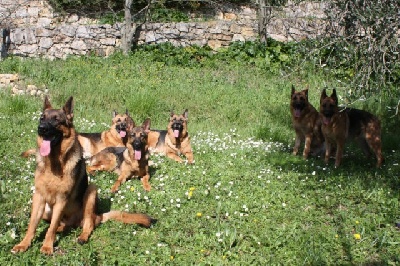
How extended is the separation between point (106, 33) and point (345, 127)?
12.5 meters

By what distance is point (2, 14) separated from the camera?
808 inches

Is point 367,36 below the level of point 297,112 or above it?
above

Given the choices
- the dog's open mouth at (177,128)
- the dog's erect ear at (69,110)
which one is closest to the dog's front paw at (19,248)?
the dog's erect ear at (69,110)

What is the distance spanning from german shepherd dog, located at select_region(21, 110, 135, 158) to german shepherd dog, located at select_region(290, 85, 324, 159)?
371 cm

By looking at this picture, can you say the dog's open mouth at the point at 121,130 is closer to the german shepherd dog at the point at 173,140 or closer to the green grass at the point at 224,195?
the german shepherd dog at the point at 173,140

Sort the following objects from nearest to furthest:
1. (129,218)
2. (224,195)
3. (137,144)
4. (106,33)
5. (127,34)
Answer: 1. (129,218)
2. (224,195)
3. (137,144)
4. (127,34)
5. (106,33)

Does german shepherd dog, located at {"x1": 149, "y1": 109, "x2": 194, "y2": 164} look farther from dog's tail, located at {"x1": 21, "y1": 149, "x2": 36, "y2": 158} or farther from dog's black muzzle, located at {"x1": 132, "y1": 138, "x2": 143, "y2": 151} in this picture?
dog's tail, located at {"x1": 21, "y1": 149, "x2": 36, "y2": 158}

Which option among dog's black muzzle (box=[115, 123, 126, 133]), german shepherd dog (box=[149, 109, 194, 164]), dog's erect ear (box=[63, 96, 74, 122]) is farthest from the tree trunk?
dog's erect ear (box=[63, 96, 74, 122])

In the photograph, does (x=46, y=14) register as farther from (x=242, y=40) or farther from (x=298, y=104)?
(x=298, y=104)

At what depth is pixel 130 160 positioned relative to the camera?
8.30 m

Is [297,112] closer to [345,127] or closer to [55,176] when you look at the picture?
[345,127]

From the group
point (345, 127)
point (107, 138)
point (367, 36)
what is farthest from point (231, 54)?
point (367, 36)

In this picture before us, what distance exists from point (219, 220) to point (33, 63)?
40.7ft

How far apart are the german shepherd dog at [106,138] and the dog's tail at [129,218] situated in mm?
3998
